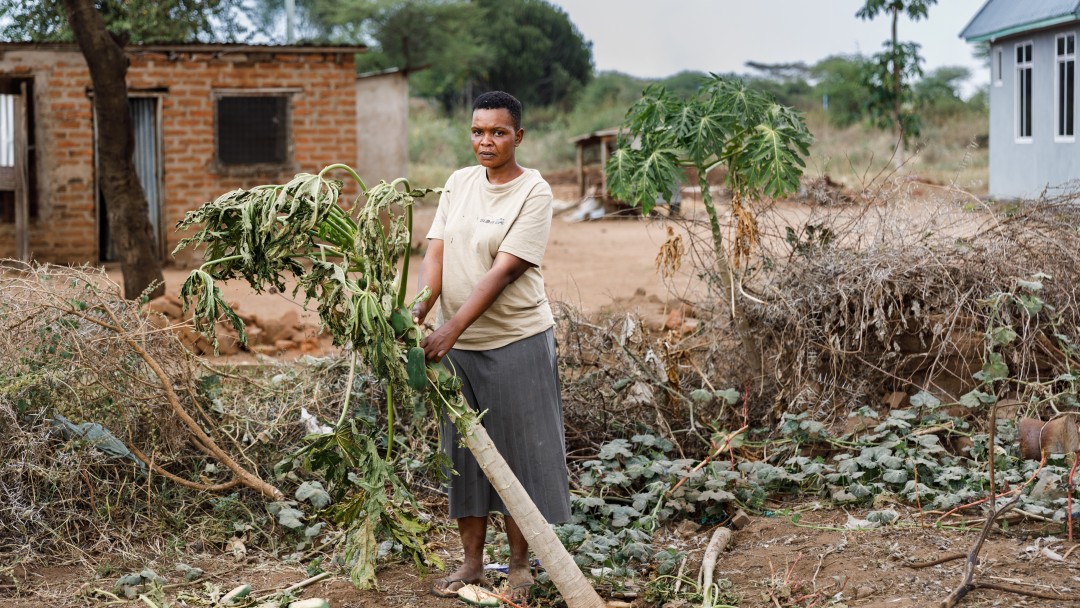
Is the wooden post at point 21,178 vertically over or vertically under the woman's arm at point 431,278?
over

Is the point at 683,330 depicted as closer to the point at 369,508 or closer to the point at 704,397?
the point at 704,397

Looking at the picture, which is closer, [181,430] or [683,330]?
[181,430]

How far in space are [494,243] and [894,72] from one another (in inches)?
646

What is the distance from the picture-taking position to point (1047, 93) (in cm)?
1449

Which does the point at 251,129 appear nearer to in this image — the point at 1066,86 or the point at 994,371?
the point at 994,371

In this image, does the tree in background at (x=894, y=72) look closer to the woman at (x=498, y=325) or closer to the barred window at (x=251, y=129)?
the barred window at (x=251, y=129)

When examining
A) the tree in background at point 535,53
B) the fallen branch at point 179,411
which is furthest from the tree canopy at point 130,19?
the tree in background at point 535,53

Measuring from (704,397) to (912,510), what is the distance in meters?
1.05

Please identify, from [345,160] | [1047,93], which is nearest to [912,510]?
[345,160]

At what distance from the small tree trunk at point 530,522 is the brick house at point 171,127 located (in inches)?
398

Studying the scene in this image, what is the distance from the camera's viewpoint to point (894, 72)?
18.1m

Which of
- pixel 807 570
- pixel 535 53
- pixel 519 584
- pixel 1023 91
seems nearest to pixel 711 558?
pixel 807 570

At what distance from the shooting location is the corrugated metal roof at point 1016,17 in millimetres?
13289

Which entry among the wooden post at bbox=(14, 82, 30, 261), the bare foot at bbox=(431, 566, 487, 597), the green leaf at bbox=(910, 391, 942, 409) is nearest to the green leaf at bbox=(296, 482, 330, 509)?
the bare foot at bbox=(431, 566, 487, 597)
